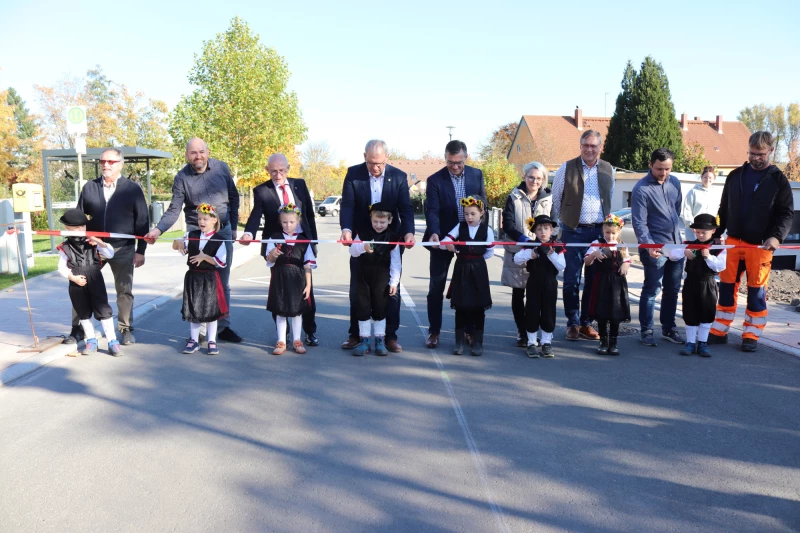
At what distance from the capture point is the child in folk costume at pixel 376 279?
683 centimetres

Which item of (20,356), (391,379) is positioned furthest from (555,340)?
(20,356)

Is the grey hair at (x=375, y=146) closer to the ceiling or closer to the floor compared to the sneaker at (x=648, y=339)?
closer to the ceiling

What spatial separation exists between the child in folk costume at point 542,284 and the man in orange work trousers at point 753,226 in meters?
1.92

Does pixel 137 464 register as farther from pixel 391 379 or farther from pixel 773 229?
pixel 773 229

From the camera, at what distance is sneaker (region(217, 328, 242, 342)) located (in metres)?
7.52

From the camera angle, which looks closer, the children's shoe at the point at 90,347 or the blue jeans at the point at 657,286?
the children's shoe at the point at 90,347

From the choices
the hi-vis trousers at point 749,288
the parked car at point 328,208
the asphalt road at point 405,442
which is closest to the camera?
the asphalt road at point 405,442

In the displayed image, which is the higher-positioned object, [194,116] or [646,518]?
[194,116]

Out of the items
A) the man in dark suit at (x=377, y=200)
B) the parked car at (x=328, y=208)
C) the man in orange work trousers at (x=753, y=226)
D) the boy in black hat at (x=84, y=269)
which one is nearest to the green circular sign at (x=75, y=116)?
the boy in black hat at (x=84, y=269)

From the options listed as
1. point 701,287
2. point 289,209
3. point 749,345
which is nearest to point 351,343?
point 289,209

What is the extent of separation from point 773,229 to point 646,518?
4705mm

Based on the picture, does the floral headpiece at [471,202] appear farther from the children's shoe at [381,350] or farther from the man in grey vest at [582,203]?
the children's shoe at [381,350]

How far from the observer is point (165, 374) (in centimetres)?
620

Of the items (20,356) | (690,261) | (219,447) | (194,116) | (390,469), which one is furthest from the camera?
(194,116)
